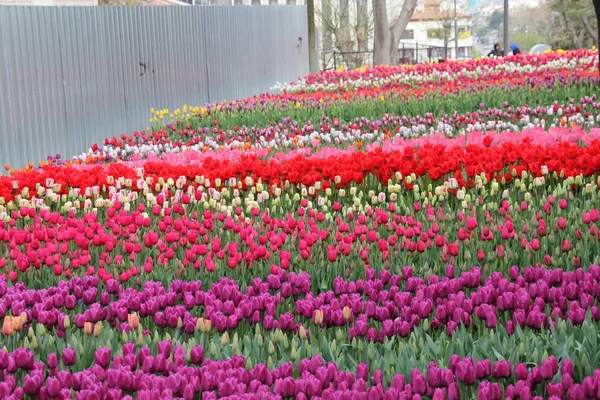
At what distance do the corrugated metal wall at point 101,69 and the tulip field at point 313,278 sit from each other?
3288 millimetres

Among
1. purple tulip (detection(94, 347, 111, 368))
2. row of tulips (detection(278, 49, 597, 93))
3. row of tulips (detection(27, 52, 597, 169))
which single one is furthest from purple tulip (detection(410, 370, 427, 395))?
row of tulips (detection(278, 49, 597, 93))

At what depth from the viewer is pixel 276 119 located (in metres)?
11.3

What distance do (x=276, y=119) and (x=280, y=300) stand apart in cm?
800

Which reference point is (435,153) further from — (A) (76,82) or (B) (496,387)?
(A) (76,82)

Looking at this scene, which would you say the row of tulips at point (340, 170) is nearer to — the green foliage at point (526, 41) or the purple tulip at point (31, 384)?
the purple tulip at point (31, 384)

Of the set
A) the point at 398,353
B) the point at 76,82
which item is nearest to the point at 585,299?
the point at 398,353

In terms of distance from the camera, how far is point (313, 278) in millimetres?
3756

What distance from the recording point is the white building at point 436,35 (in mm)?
53944

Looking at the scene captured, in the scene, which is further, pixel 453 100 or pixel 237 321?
pixel 453 100

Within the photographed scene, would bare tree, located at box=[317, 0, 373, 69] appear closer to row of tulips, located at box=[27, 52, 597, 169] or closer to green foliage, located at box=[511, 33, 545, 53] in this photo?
row of tulips, located at box=[27, 52, 597, 169]

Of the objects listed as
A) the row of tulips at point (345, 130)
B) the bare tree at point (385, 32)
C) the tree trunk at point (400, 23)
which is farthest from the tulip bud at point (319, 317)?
the tree trunk at point (400, 23)

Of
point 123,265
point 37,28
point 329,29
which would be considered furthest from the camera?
point 329,29

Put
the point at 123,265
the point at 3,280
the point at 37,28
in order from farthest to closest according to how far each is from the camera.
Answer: the point at 37,28 → the point at 123,265 → the point at 3,280

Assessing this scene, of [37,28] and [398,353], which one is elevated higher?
[37,28]
